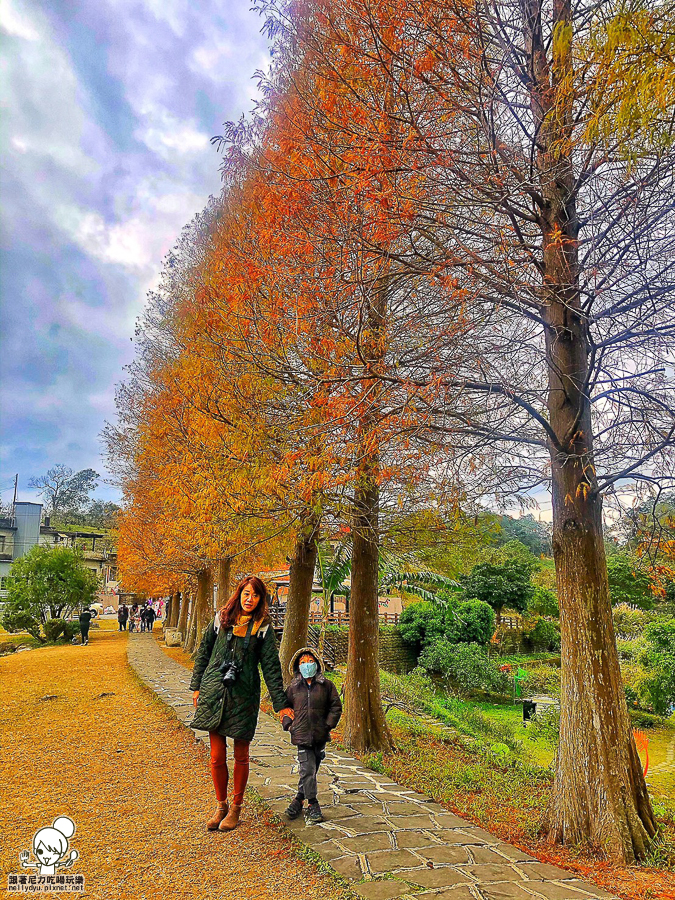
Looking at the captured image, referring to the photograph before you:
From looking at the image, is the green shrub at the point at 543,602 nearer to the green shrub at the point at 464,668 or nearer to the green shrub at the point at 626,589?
the green shrub at the point at 626,589

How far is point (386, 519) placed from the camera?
8078 millimetres

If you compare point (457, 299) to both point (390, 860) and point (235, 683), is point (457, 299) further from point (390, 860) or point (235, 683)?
point (390, 860)

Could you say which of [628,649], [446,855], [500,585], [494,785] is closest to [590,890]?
[446,855]

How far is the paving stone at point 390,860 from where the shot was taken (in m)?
3.90

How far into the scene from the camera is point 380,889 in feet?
11.7

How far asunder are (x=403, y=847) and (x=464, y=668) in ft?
57.2

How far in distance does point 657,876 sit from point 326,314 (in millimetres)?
5638

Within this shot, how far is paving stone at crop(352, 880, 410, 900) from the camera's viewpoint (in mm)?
3463

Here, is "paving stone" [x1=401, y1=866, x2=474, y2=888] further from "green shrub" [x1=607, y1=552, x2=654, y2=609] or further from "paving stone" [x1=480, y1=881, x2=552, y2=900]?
"green shrub" [x1=607, y1=552, x2=654, y2=609]

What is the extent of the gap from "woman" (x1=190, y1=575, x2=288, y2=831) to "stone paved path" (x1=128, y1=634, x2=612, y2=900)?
0.65 m

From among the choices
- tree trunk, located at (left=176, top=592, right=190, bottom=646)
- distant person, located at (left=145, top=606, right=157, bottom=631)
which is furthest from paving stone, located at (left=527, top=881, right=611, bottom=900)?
distant person, located at (left=145, top=606, right=157, bottom=631)

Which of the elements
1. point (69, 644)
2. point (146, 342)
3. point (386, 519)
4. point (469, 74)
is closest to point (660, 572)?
point (386, 519)

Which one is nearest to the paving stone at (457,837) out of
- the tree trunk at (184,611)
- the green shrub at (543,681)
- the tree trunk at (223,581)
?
the tree trunk at (223,581)

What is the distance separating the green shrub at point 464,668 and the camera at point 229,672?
Answer: 58.3ft
